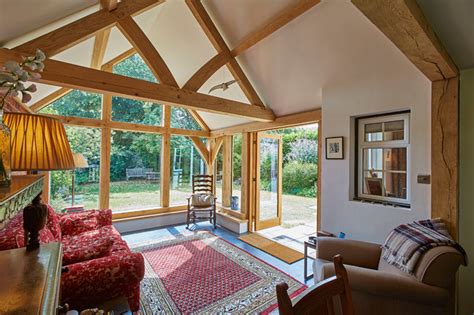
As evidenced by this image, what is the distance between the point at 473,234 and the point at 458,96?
124 centimetres

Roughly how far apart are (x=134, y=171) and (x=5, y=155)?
4.23 m

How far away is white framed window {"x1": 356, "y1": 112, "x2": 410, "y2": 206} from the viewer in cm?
239

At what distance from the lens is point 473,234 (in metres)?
1.94

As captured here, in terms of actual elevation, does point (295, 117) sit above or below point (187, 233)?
above

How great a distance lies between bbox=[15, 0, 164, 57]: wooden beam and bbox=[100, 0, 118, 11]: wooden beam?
0.11 ft

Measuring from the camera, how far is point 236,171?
509cm

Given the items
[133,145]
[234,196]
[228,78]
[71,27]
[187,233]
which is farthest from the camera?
[234,196]

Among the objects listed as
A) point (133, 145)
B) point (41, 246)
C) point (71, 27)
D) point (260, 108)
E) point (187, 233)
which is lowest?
point (187, 233)

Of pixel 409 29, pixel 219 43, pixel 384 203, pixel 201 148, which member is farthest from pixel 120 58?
pixel 384 203

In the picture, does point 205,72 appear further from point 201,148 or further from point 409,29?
point 201,148

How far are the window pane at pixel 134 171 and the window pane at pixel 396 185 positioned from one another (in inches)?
173

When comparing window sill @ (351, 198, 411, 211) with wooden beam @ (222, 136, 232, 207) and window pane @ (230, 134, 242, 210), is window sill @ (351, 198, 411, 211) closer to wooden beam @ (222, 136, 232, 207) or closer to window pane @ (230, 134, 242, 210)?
window pane @ (230, 134, 242, 210)

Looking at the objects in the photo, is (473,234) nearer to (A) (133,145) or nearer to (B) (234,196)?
(B) (234,196)

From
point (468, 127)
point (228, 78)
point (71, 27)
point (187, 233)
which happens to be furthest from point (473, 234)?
point (71, 27)
